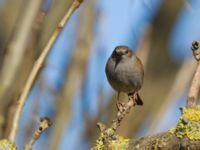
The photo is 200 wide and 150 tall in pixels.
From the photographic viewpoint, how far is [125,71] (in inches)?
138

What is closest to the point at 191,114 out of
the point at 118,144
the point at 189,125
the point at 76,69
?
the point at 189,125

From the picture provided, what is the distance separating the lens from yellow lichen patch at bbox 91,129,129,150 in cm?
141

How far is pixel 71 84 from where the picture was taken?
3520 millimetres

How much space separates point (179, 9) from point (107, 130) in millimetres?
2886

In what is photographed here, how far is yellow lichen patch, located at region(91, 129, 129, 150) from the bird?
1532mm

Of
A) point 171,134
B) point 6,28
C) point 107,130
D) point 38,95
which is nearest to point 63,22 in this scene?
point 107,130

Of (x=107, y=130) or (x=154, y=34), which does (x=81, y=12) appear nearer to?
(x=154, y=34)

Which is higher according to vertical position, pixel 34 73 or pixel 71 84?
pixel 71 84

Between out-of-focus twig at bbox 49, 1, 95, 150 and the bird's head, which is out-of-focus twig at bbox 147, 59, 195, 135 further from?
out-of-focus twig at bbox 49, 1, 95, 150

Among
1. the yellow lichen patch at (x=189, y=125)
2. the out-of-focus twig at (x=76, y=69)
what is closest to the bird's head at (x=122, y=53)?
the out-of-focus twig at (x=76, y=69)

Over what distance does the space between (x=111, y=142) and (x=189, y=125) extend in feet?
0.75

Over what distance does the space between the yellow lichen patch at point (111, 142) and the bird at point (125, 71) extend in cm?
153

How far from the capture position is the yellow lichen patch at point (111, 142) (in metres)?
1.41

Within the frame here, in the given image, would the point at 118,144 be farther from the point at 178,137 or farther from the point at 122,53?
the point at 122,53
